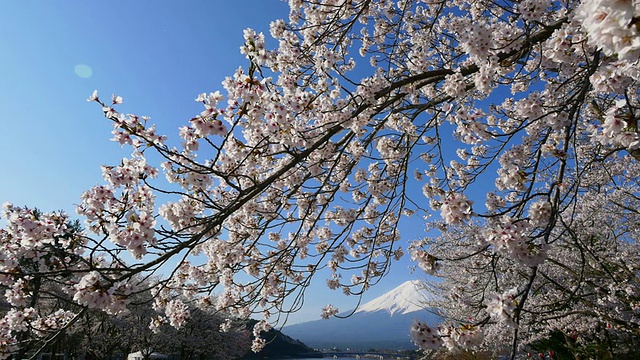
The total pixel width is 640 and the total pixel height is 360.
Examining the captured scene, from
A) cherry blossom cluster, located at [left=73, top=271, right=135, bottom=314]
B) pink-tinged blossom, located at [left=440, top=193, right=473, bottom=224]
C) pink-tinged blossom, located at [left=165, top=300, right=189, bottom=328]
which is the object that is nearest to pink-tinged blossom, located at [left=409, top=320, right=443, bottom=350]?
pink-tinged blossom, located at [left=440, top=193, right=473, bottom=224]

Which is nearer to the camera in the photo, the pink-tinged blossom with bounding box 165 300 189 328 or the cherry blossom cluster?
the cherry blossom cluster

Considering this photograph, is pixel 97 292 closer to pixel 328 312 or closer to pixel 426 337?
pixel 426 337

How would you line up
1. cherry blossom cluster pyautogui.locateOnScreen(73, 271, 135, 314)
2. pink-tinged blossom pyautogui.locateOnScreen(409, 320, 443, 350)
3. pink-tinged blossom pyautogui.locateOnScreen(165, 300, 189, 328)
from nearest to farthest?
pink-tinged blossom pyautogui.locateOnScreen(409, 320, 443, 350)
cherry blossom cluster pyautogui.locateOnScreen(73, 271, 135, 314)
pink-tinged blossom pyautogui.locateOnScreen(165, 300, 189, 328)

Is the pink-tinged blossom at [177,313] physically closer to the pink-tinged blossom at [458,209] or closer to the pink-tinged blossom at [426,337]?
the pink-tinged blossom at [426,337]

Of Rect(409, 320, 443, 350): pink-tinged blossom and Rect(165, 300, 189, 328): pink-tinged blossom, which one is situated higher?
Rect(165, 300, 189, 328): pink-tinged blossom

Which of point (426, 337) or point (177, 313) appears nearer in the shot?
point (426, 337)

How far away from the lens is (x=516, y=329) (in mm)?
1918

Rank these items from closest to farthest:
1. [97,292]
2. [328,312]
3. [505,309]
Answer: [505,309] → [97,292] → [328,312]

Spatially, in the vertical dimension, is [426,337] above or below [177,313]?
below

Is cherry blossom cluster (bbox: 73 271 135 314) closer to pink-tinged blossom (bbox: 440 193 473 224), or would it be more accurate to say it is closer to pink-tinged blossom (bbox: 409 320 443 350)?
pink-tinged blossom (bbox: 409 320 443 350)

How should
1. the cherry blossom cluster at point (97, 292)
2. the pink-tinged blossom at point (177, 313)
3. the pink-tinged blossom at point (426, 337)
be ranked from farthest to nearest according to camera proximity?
the pink-tinged blossom at point (177, 313)
the cherry blossom cluster at point (97, 292)
the pink-tinged blossom at point (426, 337)

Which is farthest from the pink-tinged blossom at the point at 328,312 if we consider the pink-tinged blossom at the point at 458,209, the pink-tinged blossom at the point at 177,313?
the pink-tinged blossom at the point at 458,209

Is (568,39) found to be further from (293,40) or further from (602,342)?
(602,342)

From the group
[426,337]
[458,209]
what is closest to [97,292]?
[426,337]
